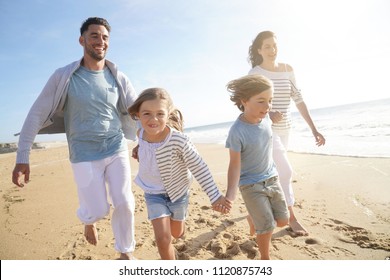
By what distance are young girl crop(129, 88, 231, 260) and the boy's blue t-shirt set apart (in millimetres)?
287

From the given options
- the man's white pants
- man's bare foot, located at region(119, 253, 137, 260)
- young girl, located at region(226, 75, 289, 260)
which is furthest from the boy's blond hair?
man's bare foot, located at region(119, 253, 137, 260)

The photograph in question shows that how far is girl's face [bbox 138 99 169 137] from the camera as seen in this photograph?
2.29 metres

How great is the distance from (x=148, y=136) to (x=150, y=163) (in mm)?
233

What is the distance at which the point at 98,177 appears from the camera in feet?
8.80

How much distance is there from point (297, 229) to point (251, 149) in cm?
124

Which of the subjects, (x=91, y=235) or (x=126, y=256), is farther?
(x=91, y=235)

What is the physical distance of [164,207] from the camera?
232 cm

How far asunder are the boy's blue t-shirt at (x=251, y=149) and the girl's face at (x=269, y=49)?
1119 millimetres

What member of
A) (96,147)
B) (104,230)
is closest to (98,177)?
(96,147)

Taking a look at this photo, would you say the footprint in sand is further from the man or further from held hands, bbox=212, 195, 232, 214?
the man

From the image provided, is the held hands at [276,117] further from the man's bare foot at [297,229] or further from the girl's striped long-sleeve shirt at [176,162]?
the man's bare foot at [297,229]

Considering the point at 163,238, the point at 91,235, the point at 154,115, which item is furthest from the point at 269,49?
the point at 91,235

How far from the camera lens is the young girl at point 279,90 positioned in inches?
124

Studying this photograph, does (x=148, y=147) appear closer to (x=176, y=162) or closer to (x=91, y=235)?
(x=176, y=162)
